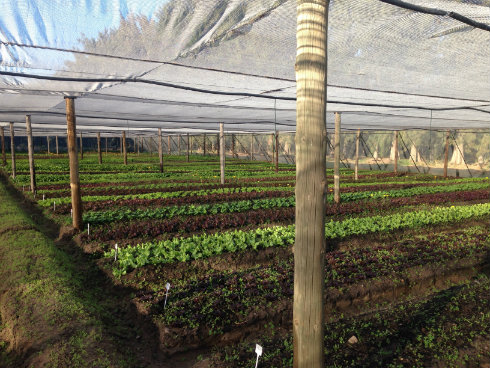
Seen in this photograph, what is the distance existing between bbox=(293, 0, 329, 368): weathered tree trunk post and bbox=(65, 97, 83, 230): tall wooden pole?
687 cm

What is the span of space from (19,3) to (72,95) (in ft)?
16.4

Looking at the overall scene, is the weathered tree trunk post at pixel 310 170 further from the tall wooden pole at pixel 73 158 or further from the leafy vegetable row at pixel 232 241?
the tall wooden pole at pixel 73 158

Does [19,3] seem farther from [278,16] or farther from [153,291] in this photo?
[153,291]

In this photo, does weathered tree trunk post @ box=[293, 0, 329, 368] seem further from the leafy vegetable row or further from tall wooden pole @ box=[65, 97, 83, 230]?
tall wooden pole @ box=[65, 97, 83, 230]

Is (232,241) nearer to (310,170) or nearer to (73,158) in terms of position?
(73,158)

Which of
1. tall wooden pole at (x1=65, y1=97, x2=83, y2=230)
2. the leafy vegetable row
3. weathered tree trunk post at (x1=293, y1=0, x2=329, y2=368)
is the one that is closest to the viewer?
weathered tree trunk post at (x1=293, y1=0, x2=329, y2=368)

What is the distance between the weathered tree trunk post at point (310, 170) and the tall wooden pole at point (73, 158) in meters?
6.87

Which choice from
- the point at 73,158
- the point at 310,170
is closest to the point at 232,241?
the point at 73,158

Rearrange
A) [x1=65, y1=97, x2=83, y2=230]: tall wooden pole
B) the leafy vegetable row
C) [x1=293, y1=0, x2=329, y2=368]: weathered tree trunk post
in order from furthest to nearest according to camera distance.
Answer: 1. [x1=65, y1=97, x2=83, y2=230]: tall wooden pole
2. the leafy vegetable row
3. [x1=293, y1=0, x2=329, y2=368]: weathered tree trunk post

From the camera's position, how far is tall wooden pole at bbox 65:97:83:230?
774cm

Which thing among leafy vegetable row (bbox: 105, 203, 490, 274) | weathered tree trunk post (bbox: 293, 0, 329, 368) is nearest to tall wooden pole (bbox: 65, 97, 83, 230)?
leafy vegetable row (bbox: 105, 203, 490, 274)

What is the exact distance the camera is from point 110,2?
2891 millimetres

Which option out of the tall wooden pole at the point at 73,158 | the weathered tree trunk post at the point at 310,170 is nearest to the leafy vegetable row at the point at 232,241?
the tall wooden pole at the point at 73,158

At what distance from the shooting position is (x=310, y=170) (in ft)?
7.80
